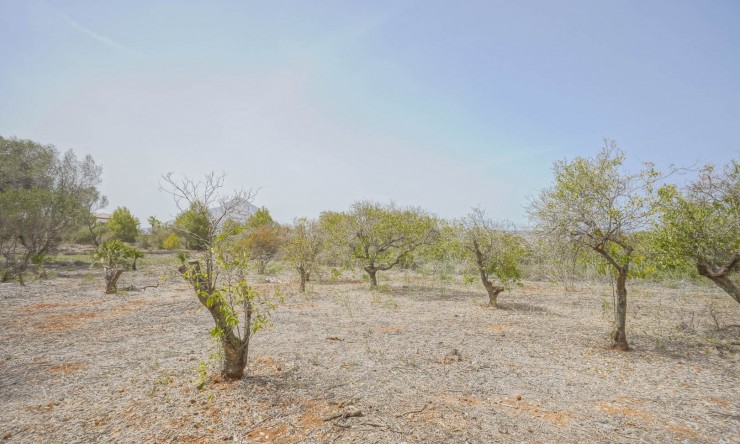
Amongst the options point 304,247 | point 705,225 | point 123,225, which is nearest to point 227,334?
point 705,225

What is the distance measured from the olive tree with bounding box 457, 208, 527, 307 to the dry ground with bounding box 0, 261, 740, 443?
84.5 inches

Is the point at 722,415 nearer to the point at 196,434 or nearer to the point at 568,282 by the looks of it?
the point at 196,434

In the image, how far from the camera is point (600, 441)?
459 centimetres

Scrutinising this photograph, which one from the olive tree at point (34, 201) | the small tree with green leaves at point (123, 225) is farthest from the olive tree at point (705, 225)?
the small tree with green leaves at point (123, 225)

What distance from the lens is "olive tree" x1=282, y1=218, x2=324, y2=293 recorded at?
18.5m

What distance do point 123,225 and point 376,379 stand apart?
61.4 meters

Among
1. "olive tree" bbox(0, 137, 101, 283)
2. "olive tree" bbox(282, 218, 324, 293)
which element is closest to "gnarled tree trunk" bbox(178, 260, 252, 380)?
"olive tree" bbox(282, 218, 324, 293)

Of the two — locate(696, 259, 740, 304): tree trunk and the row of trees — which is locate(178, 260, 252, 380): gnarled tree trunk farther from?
locate(696, 259, 740, 304): tree trunk

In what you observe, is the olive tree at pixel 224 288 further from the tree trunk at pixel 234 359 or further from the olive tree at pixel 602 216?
the olive tree at pixel 602 216

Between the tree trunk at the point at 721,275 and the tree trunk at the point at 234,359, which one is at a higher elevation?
the tree trunk at the point at 721,275

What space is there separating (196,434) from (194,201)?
4067mm

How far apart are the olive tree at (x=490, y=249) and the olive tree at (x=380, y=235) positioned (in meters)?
4.62

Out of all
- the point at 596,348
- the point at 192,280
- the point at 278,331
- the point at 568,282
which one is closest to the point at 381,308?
the point at 278,331

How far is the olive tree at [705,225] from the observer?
26.1ft
